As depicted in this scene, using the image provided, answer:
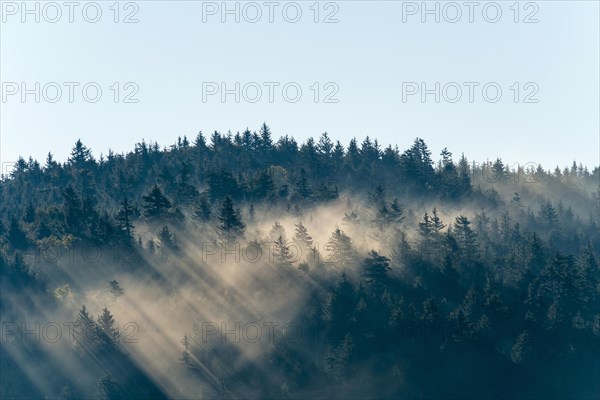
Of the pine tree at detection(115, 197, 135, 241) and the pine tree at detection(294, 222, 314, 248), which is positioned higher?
the pine tree at detection(115, 197, 135, 241)

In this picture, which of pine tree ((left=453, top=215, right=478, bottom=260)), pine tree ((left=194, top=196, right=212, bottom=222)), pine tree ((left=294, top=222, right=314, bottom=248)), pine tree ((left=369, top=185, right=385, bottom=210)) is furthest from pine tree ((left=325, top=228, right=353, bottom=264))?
pine tree ((left=369, top=185, right=385, bottom=210))

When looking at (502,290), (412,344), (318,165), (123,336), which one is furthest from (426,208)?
(123,336)

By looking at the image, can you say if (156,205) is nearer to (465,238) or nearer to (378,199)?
(378,199)

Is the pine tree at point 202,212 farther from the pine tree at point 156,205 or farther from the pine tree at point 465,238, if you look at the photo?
the pine tree at point 465,238

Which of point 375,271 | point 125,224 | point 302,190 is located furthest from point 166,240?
point 302,190

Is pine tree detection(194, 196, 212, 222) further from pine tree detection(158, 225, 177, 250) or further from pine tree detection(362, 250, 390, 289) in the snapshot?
pine tree detection(362, 250, 390, 289)

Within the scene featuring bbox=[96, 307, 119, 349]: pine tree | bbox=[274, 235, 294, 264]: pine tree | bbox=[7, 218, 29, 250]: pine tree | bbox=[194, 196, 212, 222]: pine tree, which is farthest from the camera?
bbox=[7, 218, 29, 250]: pine tree

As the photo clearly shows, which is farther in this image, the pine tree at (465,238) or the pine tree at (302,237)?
the pine tree at (302,237)

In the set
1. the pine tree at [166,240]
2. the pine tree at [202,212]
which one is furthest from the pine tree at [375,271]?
the pine tree at [202,212]

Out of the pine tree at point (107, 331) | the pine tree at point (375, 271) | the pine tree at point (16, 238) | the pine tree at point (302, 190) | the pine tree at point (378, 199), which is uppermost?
the pine tree at point (302, 190)
